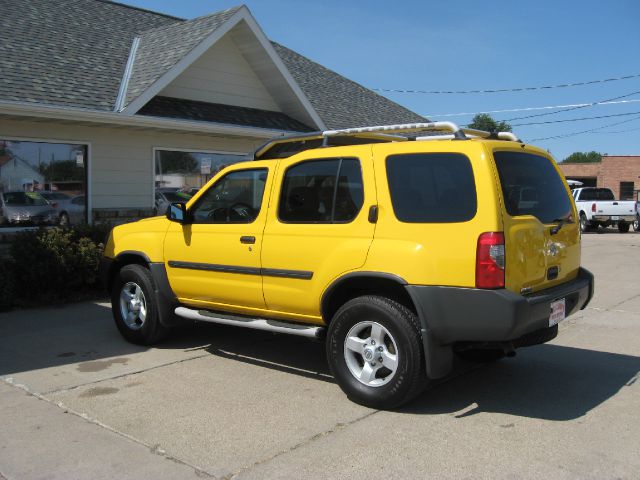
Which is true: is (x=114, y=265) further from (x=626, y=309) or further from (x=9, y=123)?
(x=626, y=309)

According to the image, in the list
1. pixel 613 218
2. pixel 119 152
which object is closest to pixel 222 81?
pixel 119 152

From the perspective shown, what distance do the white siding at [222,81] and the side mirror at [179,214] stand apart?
6223 millimetres

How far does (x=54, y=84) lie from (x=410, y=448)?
8.29 m

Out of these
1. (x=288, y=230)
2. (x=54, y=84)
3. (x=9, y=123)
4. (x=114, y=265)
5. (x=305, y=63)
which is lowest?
(x=114, y=265)

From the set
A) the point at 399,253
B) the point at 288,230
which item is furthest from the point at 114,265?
the point at 399,253

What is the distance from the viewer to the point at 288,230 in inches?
202

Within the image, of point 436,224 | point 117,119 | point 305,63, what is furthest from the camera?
point 305,63

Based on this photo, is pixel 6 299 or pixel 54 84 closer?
pixel 6 299

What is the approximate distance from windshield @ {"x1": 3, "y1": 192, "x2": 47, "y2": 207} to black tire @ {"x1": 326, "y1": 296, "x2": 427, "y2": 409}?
6769 mm

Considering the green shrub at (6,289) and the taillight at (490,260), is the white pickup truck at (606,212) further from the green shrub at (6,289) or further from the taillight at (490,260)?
the taillight at (490,260)

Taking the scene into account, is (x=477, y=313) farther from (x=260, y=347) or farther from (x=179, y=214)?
(x=179, y=214)

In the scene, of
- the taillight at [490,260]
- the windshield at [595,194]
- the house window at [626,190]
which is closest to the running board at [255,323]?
the taillight at [490,260]

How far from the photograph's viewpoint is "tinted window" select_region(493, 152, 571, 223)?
437 cm

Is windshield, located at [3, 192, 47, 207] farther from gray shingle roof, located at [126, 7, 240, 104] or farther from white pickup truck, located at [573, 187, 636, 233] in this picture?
white pickup truck, located at [573, 187, 636, 233]
